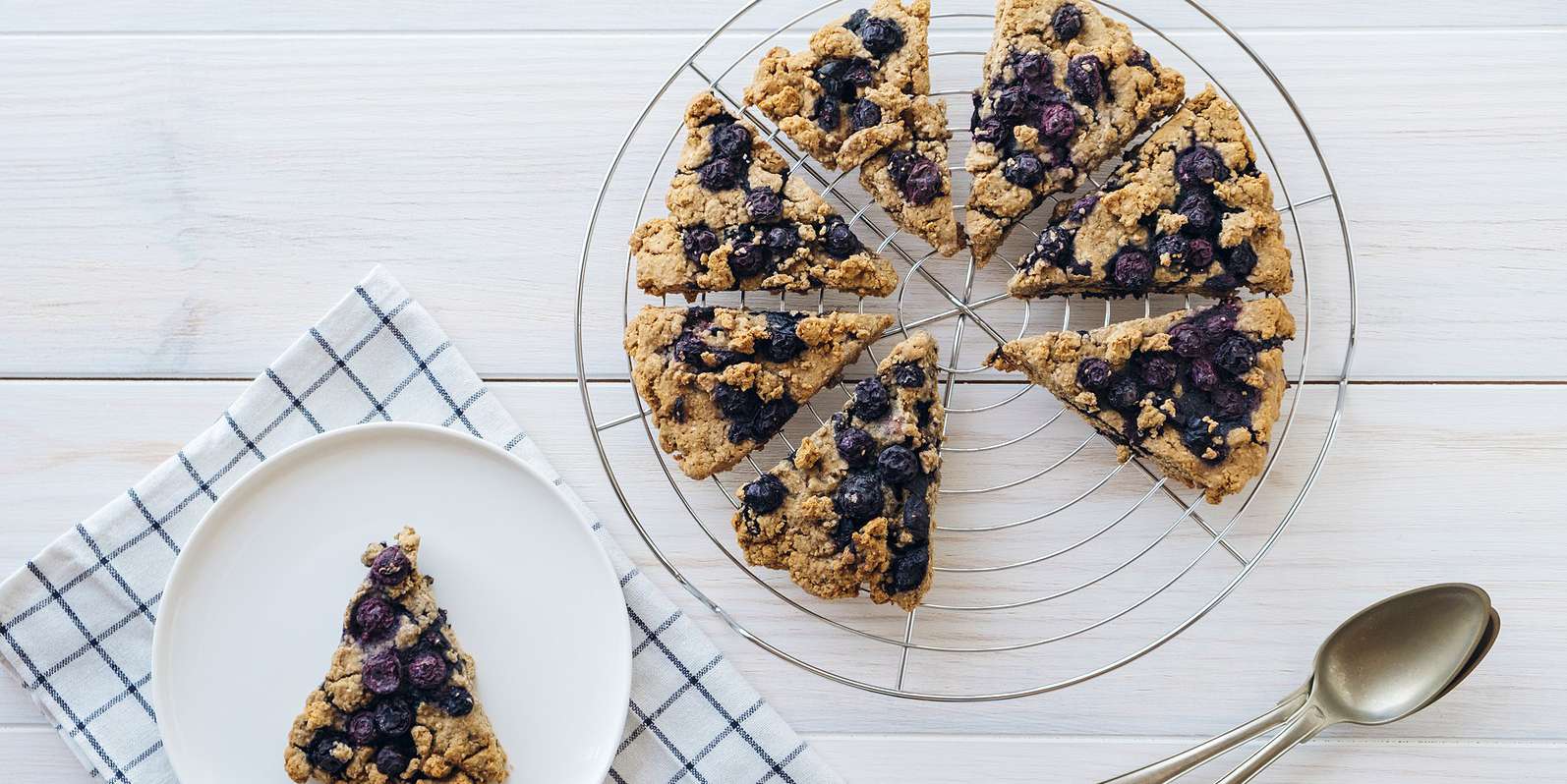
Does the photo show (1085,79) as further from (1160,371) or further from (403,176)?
(403,176)

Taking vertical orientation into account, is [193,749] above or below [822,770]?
above

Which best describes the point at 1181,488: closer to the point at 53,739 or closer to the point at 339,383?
the point at 339,383

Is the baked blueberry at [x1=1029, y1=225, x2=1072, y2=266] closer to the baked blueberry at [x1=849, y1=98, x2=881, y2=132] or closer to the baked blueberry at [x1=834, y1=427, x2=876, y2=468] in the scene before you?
the baked blueberry at [x1=849, y1=98, x2=881, y2=132]

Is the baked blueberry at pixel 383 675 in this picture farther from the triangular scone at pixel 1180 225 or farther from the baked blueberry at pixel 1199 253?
the baked blueberry at pixel 1199 253

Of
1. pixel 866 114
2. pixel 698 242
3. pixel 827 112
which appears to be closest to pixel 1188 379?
pixel 866 114

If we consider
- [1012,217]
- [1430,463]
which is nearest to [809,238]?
[1012,217]
